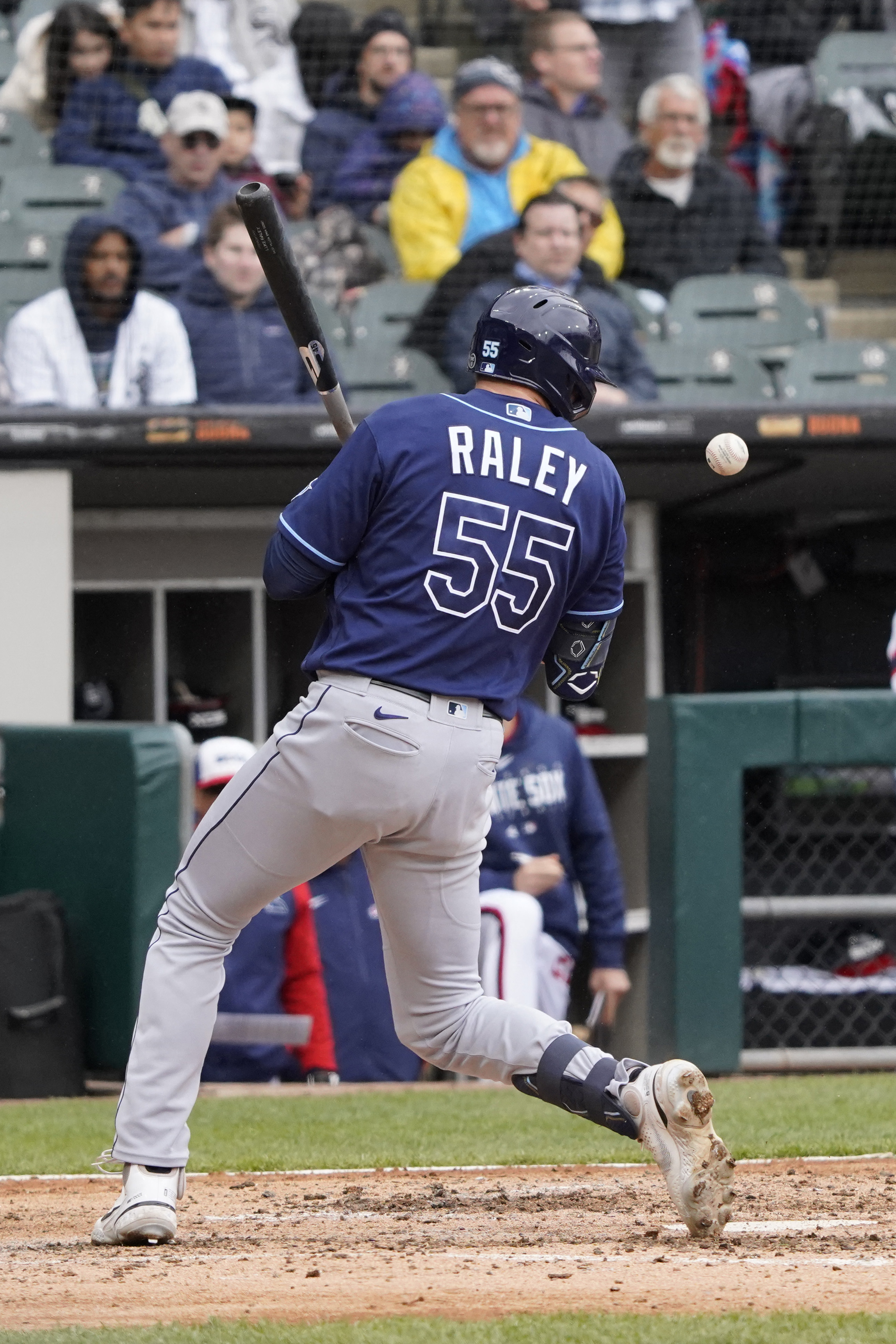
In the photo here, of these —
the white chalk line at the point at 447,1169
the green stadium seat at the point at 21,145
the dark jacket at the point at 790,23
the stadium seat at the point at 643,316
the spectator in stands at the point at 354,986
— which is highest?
the dark jacket at the point at 790,23

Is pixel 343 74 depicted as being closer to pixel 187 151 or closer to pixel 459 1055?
pixel 187 151

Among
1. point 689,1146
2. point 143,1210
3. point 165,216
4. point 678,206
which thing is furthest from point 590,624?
point 678,206

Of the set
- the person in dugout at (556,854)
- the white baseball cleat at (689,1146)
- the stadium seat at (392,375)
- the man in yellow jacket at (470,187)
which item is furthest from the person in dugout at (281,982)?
the man in yellow jacket at (470,187)

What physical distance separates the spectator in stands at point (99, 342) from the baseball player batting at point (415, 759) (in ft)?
15.8

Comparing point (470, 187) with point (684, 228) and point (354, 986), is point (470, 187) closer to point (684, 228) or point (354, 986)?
point (684, 228)

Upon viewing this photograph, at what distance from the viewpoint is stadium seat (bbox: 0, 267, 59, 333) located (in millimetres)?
8352

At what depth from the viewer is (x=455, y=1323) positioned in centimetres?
236

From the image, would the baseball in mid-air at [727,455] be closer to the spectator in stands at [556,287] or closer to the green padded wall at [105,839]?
the green padded wall at [105,839]

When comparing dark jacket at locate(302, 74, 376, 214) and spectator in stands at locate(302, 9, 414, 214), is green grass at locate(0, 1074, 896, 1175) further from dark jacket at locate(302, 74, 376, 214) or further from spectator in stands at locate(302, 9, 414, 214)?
spectator in stands at locate(302, 9, 414, 214)

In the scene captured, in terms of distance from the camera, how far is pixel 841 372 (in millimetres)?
8672

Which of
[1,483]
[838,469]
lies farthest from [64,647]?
[838,469]

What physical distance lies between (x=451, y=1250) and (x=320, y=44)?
8226 mm

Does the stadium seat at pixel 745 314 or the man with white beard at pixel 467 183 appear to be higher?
the man with white beard at pixel 467 183

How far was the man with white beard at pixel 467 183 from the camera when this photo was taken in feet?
29.4
